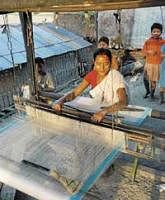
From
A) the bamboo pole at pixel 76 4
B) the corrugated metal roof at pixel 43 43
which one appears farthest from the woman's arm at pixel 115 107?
the corrugated metal roof at pixel 43 43

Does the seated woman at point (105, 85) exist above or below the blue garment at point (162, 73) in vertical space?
above

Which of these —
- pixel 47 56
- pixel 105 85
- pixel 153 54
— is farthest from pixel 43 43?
pixel 105 85

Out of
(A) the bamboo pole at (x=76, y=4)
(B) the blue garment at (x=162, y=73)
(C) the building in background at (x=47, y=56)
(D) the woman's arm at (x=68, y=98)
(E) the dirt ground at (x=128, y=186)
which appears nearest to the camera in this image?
(A) the bamboo pole at (x=76, y=4)

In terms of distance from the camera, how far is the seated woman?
2858 mm

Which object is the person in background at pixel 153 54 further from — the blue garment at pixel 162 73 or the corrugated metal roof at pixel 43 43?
the corrugated metal roof at pixel 43 43

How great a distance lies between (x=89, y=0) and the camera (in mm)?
1630

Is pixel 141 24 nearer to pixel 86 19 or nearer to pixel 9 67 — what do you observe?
pixel 86 19

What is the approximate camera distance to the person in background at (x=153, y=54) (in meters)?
5.12

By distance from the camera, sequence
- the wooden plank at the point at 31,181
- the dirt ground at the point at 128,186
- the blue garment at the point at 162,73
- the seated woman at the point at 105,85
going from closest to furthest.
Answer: the wooden plank at the point at 31,181 < the seated woman at the point at 105,85 < the dirt ground at the point at 128,186 < the blue garment at the point at 162,73

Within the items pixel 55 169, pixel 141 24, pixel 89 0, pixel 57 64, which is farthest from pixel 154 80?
pixel 89 0

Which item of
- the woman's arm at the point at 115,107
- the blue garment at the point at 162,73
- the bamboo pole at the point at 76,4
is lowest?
the blue garment at the point at 162,73

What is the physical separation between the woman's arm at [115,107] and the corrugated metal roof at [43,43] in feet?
12.1

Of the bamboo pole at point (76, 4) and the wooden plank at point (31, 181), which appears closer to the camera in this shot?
the bamboo pole at point (76, 4)

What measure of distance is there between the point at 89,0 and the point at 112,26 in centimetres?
795
